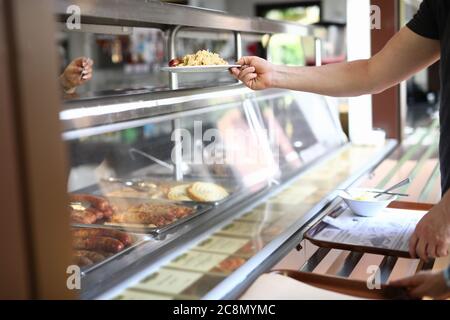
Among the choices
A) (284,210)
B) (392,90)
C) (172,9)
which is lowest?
(284,210)

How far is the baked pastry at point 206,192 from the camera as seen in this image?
1850mm

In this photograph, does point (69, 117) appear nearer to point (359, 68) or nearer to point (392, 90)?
point (359, 68)

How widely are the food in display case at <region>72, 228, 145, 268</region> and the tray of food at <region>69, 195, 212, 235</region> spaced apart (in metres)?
0.05

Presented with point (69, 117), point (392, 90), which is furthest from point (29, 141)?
point (392, 90)

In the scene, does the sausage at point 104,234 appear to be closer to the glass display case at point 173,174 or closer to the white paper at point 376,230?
the glass display case at point 173,174

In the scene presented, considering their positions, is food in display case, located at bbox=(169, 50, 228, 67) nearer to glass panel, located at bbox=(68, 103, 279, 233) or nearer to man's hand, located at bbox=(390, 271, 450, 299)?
glass panel, located at bbox=(68, 103, 279, 233)

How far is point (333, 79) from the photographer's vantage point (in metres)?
1.78

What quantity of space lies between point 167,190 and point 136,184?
0.50 ft

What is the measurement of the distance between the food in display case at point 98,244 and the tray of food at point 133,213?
0.05 metres

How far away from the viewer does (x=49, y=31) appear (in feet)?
2.31
